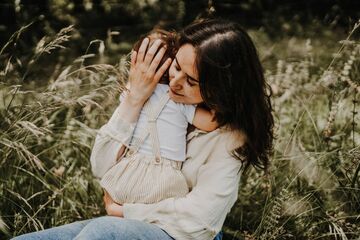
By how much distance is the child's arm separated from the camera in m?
1.95

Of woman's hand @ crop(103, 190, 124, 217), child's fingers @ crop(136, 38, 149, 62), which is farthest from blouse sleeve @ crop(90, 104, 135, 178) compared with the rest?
child's fingers @ crop(136, 38, 149, 62)

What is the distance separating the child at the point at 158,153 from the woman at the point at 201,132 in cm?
4

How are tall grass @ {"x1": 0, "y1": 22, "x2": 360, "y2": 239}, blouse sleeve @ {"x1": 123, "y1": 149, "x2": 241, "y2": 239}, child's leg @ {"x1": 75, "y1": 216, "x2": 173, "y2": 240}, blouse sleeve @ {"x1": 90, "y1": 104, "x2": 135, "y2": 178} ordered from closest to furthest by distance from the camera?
child's leg @ {"x1": 75, "y1": 216, "x2": 173, "y2": 240} → blouse sleeve @ {"x1": 123, "y1": 149, "x2": 241, "y2": 239} → blouse sleeve @ {"x1": 90, "y1": 104, "x2": 135, "y2": 178} → tall grass @ {"x1": 0, "y1": 22, "x2": 360, "y2": 239}

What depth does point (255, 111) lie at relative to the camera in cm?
194

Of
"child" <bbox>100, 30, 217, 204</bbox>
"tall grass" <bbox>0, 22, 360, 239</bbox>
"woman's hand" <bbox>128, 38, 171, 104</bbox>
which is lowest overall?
"tall grass" <bbox>0, 22, 360, 239</bbox>

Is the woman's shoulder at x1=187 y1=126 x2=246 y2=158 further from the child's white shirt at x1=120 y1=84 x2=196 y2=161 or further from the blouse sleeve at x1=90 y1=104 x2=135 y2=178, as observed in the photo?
the blouse sleeve at x1=90 y1=104 x2=135 y2=178

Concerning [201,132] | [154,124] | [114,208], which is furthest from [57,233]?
[201,132]

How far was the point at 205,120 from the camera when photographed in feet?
6.41

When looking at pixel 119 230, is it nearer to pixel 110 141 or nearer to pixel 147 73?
pixel 110 141

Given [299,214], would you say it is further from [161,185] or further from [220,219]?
[161,185]

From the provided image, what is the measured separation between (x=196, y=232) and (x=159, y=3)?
4067mm

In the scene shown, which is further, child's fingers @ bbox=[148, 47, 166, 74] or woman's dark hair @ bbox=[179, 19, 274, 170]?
→ child's fingers @ bbox=[148, 47, 166, 74]

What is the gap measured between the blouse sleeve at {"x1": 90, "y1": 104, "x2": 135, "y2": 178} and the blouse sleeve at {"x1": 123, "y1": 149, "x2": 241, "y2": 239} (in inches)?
7.9

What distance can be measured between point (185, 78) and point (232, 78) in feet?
0.53
